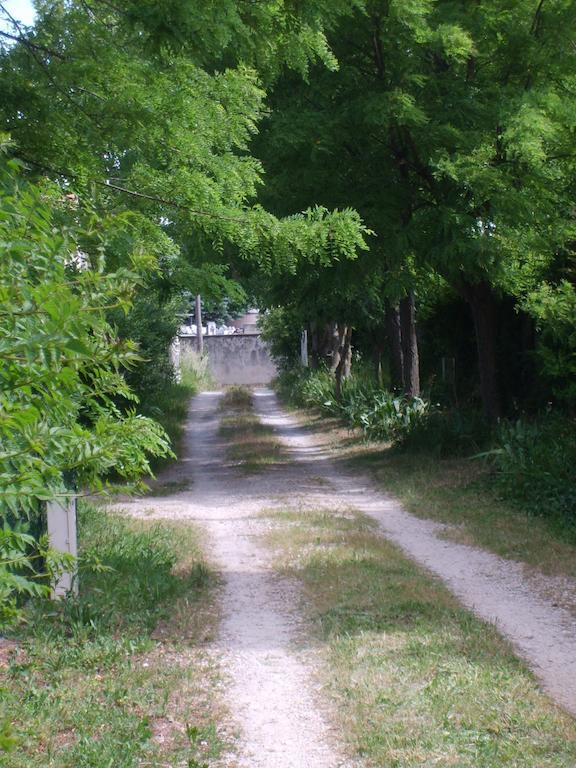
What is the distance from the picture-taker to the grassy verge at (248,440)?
18.4 meters

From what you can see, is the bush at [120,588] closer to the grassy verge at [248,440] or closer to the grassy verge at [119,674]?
the grassy verge at [119,674]

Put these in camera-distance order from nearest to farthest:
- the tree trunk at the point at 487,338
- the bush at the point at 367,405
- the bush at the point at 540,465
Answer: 1. the bush at the point at 540,465
2. the tree trunk at the point at 487,338
3. the bush at the point at 367,405

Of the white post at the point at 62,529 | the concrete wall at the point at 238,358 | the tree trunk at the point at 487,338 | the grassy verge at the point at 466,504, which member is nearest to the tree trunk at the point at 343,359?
the grassy verge at the point at 466,504

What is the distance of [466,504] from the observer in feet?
40.5

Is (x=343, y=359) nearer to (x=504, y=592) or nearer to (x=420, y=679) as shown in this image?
(x=504, y=592)

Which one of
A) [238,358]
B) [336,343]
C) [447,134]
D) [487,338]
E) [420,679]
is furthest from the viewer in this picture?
[238,358]

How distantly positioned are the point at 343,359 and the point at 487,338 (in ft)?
40.1

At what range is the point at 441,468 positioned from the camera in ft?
50.4

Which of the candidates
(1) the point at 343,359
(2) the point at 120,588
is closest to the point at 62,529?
(2) the point at 120,588

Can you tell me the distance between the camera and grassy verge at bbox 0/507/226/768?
4945 mm

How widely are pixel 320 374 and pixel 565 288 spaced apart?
2055 cm

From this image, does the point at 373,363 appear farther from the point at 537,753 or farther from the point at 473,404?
the point at 537,753

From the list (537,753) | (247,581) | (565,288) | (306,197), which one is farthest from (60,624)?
(306,197)

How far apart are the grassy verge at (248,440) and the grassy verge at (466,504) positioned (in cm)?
142
